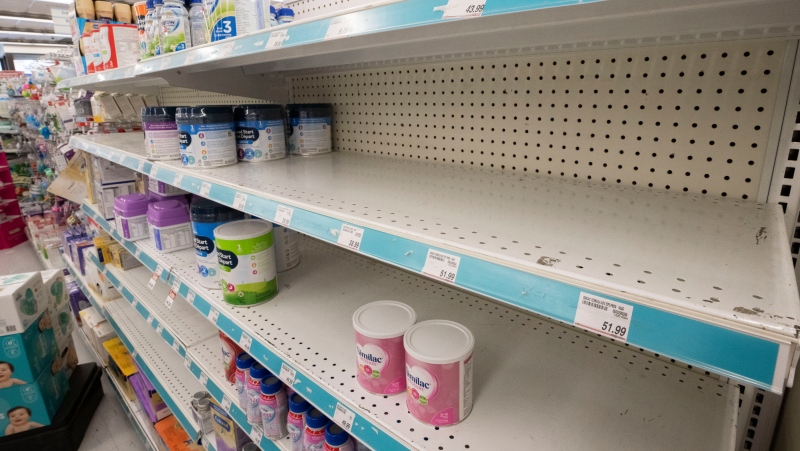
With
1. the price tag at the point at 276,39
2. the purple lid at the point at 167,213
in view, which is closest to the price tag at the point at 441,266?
the price tag at the point at 276,39

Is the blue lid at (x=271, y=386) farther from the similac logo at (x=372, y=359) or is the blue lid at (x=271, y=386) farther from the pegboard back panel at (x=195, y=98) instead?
the pegboard back panel at (x=195, y=98)

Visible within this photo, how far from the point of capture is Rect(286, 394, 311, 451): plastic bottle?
103 centimetres

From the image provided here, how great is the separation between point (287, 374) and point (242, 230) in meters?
0.40

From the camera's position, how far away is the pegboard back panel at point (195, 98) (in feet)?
6.57

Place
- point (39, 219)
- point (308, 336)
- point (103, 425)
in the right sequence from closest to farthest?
point (308, 336)
point (103, 425)
point (39, 219)

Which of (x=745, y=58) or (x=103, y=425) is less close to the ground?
(x=745, y=58)

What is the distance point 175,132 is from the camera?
56.4 inches

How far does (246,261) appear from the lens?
3.59ft

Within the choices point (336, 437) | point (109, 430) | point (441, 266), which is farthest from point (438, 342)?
point (109, 430)

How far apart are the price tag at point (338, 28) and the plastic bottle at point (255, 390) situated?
0.86 metres

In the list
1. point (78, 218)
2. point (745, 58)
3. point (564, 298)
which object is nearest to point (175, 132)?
point (564, 298)

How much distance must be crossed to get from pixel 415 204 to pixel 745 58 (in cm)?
63

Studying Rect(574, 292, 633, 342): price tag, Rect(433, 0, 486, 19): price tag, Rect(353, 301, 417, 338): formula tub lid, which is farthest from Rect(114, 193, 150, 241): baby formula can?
Rect(574, 292, 633, 342): price tag

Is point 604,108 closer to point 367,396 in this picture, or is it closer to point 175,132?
point 367,396
